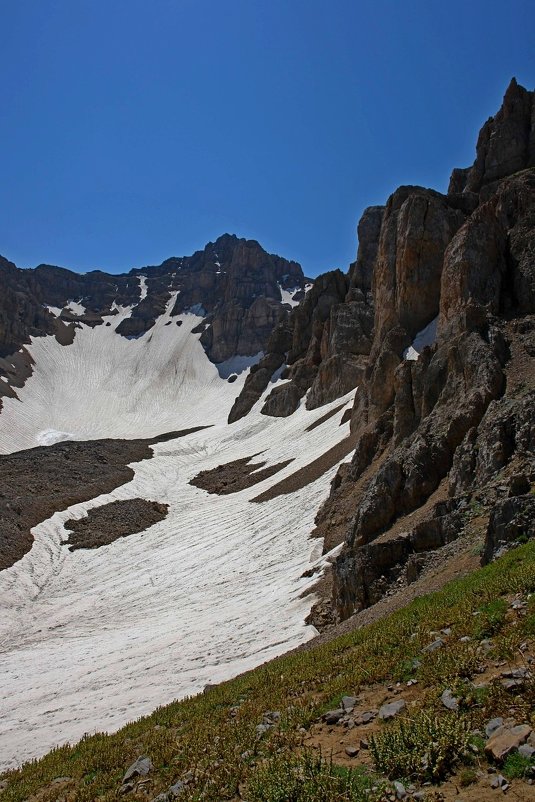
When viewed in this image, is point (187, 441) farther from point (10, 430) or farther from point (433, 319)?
point (433, 319)

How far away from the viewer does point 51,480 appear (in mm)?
64625

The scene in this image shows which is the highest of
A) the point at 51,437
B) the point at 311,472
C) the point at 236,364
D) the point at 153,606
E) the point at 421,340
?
the point at 236,364

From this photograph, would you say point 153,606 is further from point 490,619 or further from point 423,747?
point 423,747

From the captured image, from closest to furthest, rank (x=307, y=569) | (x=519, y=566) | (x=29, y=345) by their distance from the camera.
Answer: (x=519, y=566) → (x=307, y=569) → (x=29, y=345)

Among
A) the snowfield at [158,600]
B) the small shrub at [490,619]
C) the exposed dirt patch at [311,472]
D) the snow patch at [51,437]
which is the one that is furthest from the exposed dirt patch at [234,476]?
the snow patch at [51,437]

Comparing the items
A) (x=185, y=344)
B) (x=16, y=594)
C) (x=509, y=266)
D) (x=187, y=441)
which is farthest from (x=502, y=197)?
(x=185, y=344)

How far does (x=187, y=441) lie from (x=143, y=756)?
298 ft

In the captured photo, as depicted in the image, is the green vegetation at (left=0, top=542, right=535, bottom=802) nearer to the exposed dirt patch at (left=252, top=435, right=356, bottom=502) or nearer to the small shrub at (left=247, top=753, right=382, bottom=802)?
the small shrub at (left=247, top=753, right=382, bottom=802)

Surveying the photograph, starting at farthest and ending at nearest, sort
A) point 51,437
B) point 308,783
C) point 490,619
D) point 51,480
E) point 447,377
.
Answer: point 51,437 → point 51,480 → point 447,377 → point 490,619 → point 308,783

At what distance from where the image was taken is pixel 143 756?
9156 mm

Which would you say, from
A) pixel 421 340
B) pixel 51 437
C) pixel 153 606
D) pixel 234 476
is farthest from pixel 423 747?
pixel 51 437

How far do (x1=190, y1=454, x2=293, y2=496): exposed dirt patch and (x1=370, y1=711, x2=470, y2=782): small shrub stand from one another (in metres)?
50.3

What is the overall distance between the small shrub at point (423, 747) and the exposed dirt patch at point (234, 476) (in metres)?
50.3

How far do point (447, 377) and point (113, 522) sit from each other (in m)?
35.2
